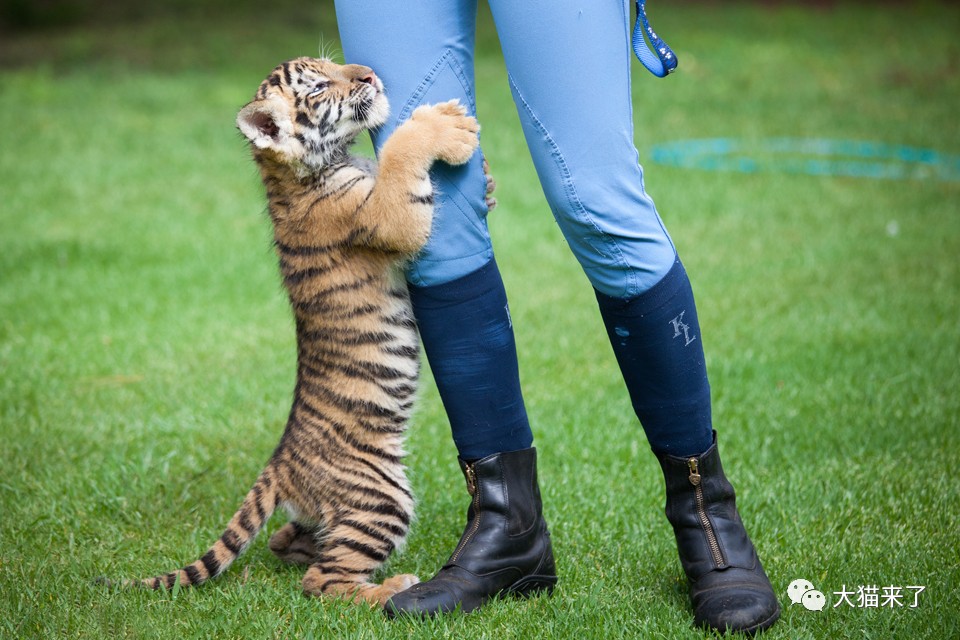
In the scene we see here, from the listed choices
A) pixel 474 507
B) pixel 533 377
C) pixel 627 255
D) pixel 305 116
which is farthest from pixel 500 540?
pixel 533 377

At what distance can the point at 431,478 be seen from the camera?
3.67 metres

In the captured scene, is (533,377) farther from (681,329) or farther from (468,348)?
(681,329)

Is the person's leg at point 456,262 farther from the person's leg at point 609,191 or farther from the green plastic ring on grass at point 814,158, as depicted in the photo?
the green plastic ring on grass at point 814,158

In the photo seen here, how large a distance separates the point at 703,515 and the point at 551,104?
109 cm

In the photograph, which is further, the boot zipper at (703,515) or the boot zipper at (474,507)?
the boot zipper at (474,507)

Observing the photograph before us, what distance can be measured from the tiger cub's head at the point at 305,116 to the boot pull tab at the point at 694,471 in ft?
3.97

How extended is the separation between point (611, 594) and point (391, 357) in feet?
2.86

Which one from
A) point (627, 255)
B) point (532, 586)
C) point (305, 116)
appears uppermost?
point (305, 116)

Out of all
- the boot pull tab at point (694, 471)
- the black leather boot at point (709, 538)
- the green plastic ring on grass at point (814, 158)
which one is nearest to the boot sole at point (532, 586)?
the black leather boot at point (709, 538)

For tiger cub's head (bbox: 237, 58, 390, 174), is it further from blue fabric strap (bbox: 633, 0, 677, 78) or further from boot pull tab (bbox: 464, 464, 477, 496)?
boot pull tab (bbox: 464, 464, 477, 496)

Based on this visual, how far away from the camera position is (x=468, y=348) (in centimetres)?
271

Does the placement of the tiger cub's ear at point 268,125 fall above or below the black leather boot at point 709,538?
above

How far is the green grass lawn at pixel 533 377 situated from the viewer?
2.77m

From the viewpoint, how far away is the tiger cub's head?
113 inches
